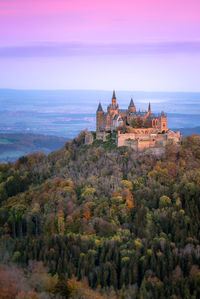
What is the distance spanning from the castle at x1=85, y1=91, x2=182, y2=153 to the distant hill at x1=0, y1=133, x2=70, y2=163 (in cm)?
9305

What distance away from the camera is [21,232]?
64.8 meters

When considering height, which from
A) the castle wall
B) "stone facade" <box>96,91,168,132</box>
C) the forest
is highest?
"stone facade" <box>96,91,168,132</box>

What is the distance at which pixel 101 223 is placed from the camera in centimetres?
6053

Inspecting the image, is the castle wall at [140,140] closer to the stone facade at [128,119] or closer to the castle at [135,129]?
the castle at [135,129]

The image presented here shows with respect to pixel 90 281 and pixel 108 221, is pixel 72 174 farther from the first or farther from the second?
pixel 90 281

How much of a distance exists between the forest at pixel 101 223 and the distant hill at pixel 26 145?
88.0 m

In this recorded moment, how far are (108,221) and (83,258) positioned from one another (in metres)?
11.0

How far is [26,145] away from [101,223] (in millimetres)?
132531

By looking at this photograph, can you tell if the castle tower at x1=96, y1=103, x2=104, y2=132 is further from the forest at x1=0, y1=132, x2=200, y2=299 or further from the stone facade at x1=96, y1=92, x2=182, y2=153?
the forest at x1=0, y1=132, x2=200, y2=299

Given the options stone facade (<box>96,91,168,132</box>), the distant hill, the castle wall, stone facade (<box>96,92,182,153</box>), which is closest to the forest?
the castle wall

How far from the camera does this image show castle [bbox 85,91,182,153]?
77438mm

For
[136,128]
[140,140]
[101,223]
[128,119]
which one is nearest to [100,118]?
[128,119]

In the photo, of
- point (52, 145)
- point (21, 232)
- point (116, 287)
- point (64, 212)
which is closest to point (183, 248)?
point (116, 287)

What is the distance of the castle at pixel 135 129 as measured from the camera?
7744cm
